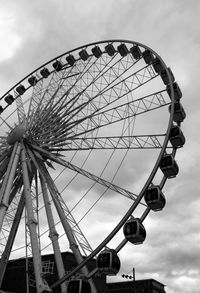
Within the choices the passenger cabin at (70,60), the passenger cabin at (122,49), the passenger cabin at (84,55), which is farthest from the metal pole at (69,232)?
the passenger cabin at (70,60)

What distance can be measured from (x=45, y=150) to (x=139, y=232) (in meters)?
8.00

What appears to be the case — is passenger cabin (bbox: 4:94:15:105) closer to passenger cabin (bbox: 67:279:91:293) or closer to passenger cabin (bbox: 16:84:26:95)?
passenger cabin (bbox: 16:84:26:95)

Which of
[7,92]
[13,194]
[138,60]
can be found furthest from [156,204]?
[7,92]

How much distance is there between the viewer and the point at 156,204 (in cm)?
1966

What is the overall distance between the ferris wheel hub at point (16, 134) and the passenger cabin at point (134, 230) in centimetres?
871

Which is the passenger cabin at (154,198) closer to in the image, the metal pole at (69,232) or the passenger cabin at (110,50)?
the metal pole at (69,232)

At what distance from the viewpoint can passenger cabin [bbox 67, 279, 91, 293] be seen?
56.6 ft

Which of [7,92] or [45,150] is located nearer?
[45,150]

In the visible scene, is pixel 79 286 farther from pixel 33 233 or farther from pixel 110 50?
pixel 110 50

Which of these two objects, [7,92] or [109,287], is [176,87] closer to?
[7,92]

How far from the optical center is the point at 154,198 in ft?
63.7

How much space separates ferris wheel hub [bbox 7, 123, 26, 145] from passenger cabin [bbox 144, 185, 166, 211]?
8410mm

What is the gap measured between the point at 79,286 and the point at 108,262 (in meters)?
1.58

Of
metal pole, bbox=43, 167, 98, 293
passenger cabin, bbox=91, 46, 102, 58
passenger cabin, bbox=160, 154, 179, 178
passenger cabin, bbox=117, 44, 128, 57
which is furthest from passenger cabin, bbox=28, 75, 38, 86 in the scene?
passenger cabin, bbox=160, 154, 179, 178
